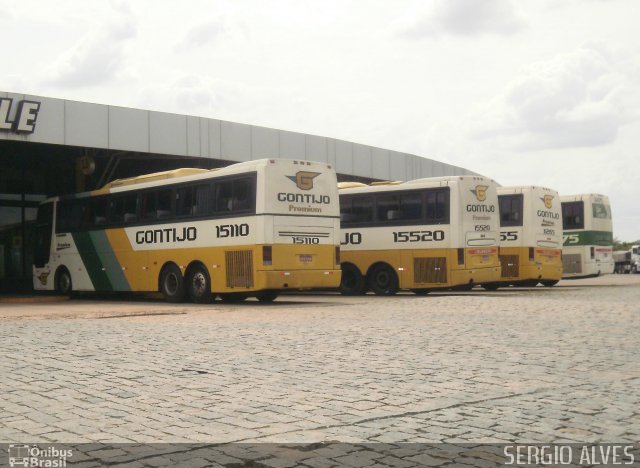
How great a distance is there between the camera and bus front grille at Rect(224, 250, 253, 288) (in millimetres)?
19344

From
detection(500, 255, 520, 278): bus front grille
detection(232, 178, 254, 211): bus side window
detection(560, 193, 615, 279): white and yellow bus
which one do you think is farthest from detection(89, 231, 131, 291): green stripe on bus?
detection(560, 193, 615, 279): white and yellow bus

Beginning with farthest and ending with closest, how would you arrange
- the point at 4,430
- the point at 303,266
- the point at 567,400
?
1. the point at 303,266
2. the point at 567,400
3. the point at 4,430

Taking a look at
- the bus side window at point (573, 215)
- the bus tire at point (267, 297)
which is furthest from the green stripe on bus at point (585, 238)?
the bus tire at point (267, 297)

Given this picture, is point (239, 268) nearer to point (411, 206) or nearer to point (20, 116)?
point (411, 206)

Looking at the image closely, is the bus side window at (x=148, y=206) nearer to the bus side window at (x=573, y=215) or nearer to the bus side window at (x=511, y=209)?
the bus side window at (x=511, y=209)

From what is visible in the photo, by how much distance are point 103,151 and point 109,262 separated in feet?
20.5

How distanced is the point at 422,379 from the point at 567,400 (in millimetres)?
1457

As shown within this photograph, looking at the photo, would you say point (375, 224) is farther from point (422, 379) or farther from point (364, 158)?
point (422, 379)

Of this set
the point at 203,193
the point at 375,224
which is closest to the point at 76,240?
the point at 203,193

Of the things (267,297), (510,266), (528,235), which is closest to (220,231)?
(267,297)

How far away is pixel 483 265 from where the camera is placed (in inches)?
913

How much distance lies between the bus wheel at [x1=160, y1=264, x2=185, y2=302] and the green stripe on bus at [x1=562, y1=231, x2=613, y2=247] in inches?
614

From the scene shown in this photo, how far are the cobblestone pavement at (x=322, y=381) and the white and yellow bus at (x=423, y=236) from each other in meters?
8.98

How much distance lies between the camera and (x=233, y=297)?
73.9ft
